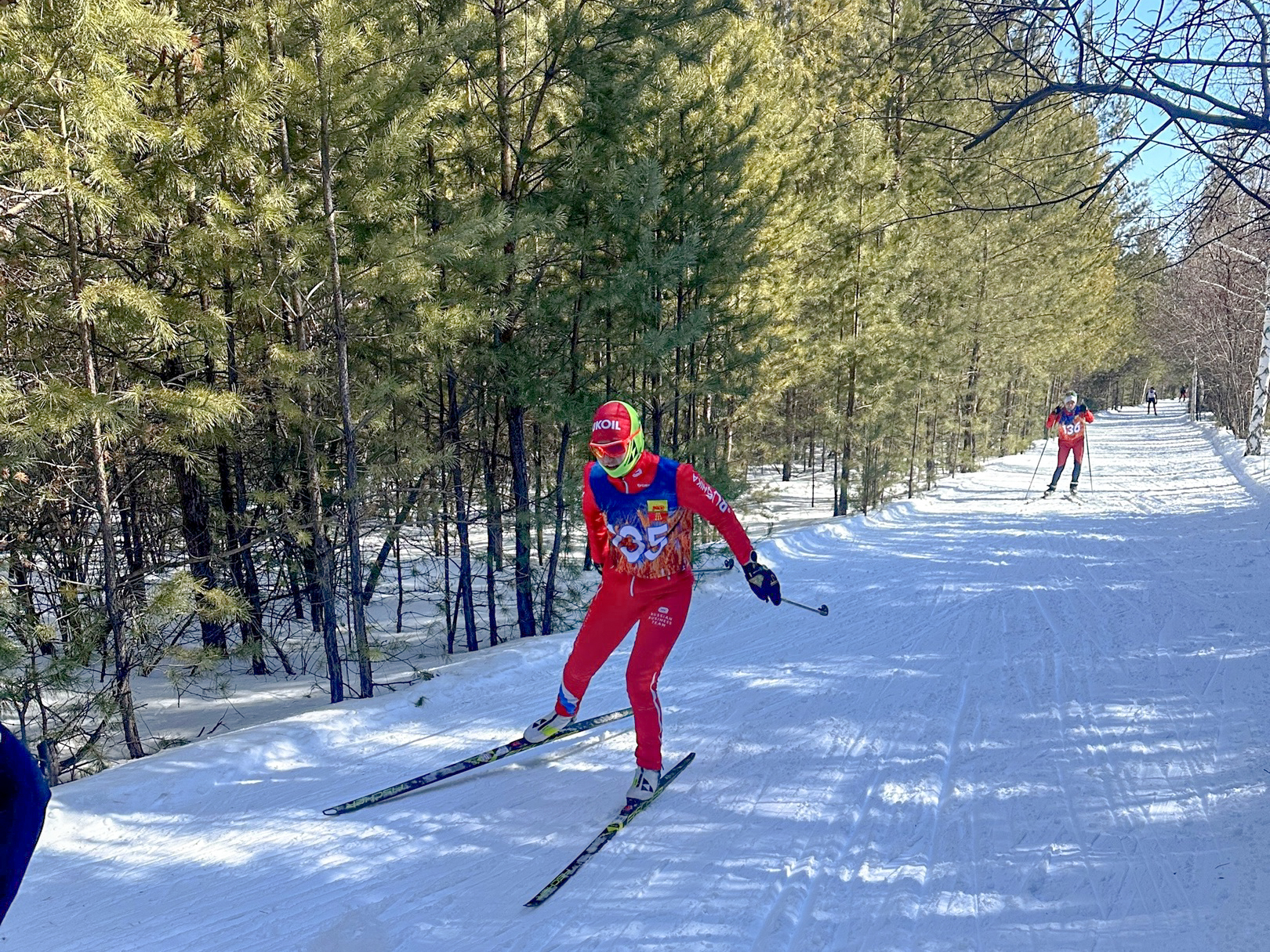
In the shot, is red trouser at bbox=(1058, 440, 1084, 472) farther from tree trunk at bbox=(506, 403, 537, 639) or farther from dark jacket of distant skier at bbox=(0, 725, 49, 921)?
dark jacket of distant skier at bbox=(0, 725, 49, 921)

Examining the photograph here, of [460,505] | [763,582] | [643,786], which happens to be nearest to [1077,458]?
[460,505]

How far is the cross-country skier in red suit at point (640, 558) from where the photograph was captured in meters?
4.58

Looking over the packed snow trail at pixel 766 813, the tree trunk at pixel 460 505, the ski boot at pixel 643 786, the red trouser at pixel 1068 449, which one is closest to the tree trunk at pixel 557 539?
the tree trunk at pixel 460 505

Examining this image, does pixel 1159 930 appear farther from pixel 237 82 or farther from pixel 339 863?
pixel 237 82

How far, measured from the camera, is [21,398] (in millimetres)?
5492

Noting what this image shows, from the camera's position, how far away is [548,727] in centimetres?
503

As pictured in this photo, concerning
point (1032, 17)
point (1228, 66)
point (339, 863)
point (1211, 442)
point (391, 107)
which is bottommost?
point (339, 863)

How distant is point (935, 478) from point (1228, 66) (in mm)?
24831

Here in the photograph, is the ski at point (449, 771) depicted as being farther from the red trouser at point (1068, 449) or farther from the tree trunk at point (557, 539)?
the red trouser at point (1068, 449)

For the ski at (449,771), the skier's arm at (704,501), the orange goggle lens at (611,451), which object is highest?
the orange goggle lens at (611,451)

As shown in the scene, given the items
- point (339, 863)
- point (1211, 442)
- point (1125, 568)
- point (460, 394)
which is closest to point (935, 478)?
point (1211, 442)

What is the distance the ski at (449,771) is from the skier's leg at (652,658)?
788 millimetres

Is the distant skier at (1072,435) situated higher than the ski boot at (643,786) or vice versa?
the distant skier at (1072,435)

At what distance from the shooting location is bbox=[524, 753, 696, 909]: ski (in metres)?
3.58
